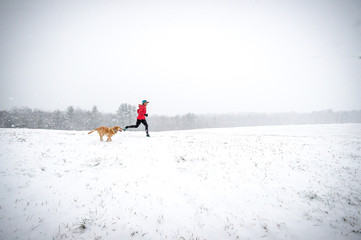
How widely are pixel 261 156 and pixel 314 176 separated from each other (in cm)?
251

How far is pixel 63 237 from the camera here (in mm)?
3979

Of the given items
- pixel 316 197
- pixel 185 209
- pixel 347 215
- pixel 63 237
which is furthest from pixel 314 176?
pixel 63 237

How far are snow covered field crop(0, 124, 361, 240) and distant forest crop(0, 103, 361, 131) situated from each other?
5540 centimetres

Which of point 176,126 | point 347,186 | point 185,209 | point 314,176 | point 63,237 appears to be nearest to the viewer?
point 63,237

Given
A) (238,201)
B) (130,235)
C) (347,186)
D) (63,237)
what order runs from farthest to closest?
(347,186), (238,201), (130,235), (63,237)

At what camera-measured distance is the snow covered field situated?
14.8 ft

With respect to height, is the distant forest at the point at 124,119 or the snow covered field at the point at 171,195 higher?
the distant forest at the point at 124,119

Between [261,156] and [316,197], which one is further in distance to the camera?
[261,156]

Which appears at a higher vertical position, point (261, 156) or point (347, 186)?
point (261, 156)

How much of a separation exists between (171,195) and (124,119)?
59198 mm

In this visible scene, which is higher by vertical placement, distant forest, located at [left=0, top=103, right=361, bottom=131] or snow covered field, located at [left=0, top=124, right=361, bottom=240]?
distant forest, located at [left=0, top=103, right=361, bottom=131]

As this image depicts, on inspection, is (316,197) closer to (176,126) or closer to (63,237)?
(63,237)

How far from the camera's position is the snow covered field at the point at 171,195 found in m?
4.52

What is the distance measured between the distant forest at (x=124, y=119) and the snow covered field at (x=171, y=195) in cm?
5540
